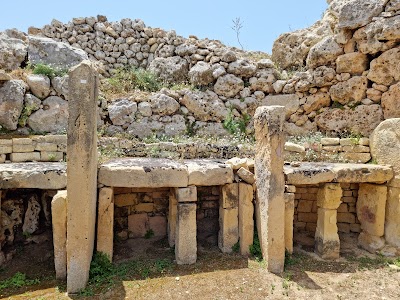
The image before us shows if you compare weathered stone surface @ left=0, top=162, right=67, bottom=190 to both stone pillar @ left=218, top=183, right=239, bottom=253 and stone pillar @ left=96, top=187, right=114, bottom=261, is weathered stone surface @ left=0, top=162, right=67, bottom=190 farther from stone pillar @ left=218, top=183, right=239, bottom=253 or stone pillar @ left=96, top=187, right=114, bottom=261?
stone pillar @ left=218, top=183, right=239, bottom=253

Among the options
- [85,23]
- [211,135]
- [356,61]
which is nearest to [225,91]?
[211,135]

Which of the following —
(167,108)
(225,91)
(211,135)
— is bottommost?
(211,135)

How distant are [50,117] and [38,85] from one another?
0.86m

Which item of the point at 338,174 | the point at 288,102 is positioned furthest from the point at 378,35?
the point at 338,174

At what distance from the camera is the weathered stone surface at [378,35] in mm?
6910

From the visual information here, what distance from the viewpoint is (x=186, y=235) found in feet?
16.3

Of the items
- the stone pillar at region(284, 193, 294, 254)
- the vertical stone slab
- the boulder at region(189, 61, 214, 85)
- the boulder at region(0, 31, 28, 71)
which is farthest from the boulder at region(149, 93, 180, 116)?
the stone pillar at region(284, 193, 294, 254)

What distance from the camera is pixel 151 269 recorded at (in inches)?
190

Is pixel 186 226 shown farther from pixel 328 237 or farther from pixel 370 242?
pixel 370 242

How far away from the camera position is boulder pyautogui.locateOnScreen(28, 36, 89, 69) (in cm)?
806

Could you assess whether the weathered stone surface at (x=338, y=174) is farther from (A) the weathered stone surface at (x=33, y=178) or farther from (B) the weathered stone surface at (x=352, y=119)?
(A) the weathered stone surface at (x=33, y=178)

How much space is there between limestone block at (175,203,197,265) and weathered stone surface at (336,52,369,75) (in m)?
5.73

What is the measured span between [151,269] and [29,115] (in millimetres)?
4803

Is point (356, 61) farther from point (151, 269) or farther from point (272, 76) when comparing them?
point (151, 269)
